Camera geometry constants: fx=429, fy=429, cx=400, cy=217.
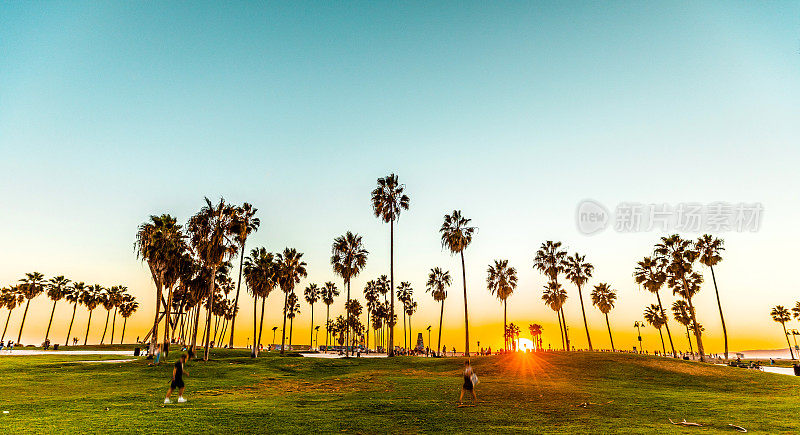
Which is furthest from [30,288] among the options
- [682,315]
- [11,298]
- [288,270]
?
[682,315]

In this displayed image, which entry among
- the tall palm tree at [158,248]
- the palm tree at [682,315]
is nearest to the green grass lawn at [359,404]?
the tall palm tree at [158,248]

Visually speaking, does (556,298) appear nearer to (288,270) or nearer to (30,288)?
(288,270)

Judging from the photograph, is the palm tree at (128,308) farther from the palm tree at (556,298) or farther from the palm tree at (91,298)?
the palm tree at (556,298)

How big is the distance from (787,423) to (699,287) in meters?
77.3

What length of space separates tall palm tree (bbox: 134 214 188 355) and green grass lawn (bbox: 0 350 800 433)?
11661 millimetres

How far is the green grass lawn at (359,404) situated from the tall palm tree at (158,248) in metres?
11.7

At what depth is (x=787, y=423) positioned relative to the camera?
16297mm

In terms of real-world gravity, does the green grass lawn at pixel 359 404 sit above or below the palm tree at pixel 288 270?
below

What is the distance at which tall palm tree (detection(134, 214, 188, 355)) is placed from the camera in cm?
5053

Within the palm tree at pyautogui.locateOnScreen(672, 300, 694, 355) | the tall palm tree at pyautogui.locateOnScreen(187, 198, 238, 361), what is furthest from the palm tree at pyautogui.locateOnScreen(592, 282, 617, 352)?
the tall palm tree at pyautogui.locateOnScreen(187, 198, 238, 361)

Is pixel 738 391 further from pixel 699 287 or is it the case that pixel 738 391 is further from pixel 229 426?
pixel 699 287

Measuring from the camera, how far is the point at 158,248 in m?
50.6

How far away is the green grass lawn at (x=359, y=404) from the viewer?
15.5 meters

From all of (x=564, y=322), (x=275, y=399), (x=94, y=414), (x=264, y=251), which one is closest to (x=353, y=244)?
(x=264, y=251)
